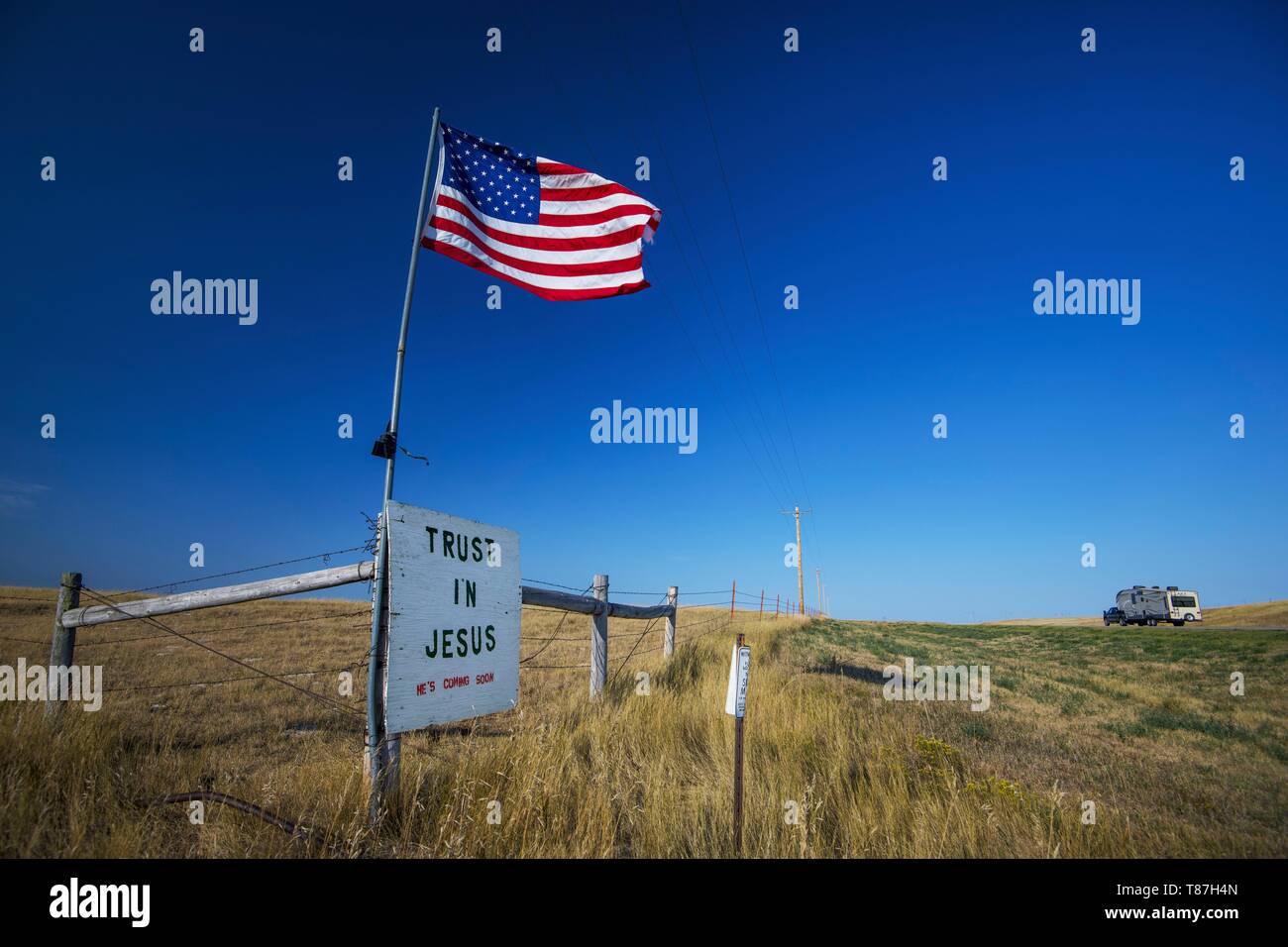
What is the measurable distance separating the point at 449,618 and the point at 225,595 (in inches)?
112

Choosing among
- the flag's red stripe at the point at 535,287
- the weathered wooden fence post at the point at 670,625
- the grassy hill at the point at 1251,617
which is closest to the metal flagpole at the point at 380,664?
the flag's red stripe at the point at 535,287

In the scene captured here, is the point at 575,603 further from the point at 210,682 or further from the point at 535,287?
the point at 210,682

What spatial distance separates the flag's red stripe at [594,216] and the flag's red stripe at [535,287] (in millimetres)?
812

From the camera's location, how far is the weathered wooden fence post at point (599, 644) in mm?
7293

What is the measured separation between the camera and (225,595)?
5180 mm

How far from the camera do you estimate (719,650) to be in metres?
12.2

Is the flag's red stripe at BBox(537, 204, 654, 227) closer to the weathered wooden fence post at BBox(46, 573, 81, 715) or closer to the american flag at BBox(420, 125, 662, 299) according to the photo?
the american flag at BBox(420, 125, 662, 299)

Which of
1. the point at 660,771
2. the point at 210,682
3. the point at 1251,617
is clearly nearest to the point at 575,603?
the point at 660,771

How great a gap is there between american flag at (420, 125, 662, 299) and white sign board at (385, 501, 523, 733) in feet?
9.40

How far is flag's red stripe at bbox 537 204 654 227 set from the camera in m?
6.18

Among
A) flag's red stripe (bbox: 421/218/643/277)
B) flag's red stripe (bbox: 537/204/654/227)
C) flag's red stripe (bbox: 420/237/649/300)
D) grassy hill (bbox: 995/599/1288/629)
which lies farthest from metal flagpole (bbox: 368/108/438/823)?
grassy hill (bbox: 995/599/1288/629)
